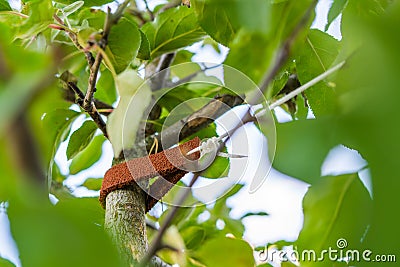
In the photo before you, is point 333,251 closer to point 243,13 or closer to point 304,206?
point 304,206

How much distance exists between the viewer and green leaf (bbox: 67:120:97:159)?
0.59 metres

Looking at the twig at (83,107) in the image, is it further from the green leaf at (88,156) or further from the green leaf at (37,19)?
the green leaf at (88,156)

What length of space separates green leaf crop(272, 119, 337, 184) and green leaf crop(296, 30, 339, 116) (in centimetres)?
24

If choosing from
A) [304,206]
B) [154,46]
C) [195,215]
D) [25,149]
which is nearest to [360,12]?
[304,206]

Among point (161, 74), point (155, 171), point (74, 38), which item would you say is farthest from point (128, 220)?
point (161, 74)

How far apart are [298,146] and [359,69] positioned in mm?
33

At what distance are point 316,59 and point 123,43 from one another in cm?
15

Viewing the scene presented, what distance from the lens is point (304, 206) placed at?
305 mm

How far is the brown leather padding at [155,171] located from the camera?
0.43 meters

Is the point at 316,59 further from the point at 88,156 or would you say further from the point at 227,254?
the point at 88,156

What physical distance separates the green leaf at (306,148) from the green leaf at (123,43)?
244 millimetres

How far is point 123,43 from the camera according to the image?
1.34 ft

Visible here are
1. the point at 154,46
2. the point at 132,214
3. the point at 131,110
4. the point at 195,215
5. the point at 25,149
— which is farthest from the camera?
the point at 195,215

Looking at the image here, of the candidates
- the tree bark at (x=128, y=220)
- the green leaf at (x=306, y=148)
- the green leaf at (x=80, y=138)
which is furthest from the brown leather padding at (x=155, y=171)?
the green leaf at (x=306, y=148)
